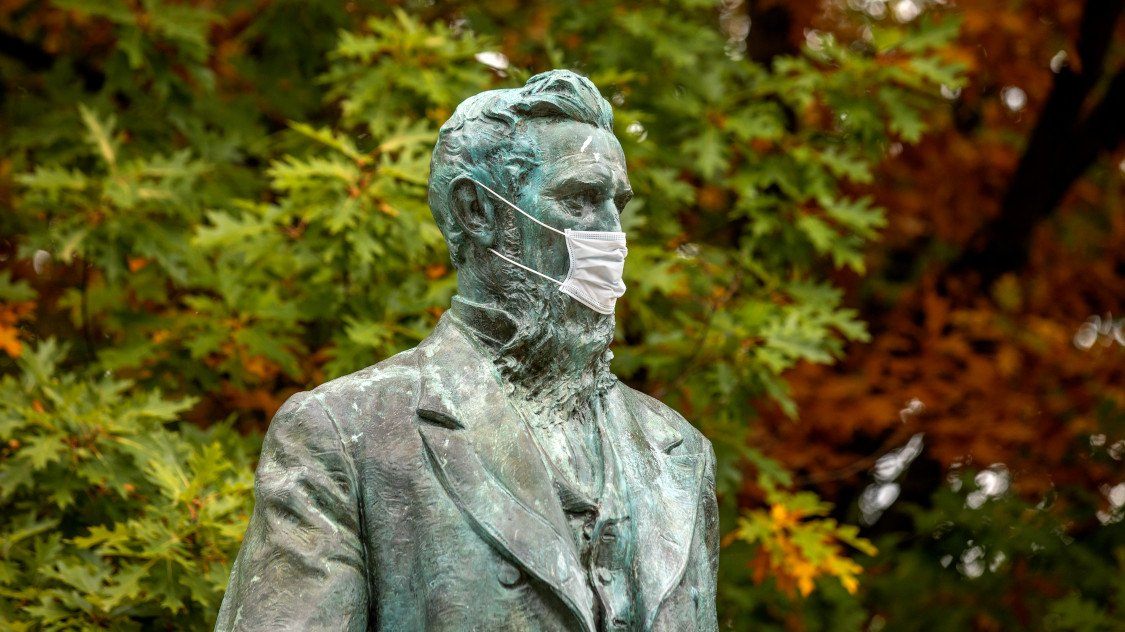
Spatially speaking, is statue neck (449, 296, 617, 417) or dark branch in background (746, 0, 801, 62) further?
dark branch in background (746, 0, 801, 62)

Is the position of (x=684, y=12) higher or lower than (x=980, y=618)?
higher

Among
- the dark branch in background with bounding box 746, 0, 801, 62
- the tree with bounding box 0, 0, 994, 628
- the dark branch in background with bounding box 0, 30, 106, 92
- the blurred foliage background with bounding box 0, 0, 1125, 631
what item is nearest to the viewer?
the tree with bounding box 0, 0, 994, 628

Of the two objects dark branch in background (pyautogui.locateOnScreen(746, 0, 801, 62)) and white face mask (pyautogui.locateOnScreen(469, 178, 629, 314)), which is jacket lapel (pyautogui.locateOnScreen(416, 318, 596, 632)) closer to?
white face mask (pyautogui.locateOnScreen(469, 178, 629, 314))

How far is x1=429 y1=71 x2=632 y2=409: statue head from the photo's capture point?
3.75m

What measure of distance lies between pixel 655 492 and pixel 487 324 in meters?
0.47

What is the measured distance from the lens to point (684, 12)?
808cm

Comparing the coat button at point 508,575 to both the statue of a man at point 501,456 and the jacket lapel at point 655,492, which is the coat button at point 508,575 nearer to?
the statue of a man at point 501,456

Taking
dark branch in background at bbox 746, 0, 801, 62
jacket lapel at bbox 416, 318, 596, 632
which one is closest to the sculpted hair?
jacket lapel at bbox 416, 318, 596, 632

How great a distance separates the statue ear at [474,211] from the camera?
378 centimetres

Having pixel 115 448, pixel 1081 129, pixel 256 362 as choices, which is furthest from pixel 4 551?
pixel 1081 129

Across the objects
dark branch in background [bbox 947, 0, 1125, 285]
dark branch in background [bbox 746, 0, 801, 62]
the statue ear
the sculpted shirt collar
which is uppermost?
the statue ear

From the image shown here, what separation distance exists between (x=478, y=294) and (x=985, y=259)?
6070 millimetres

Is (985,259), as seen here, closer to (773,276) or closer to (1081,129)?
(1081,129)

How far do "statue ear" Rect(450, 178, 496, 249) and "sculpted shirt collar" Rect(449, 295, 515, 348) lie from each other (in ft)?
0.42
